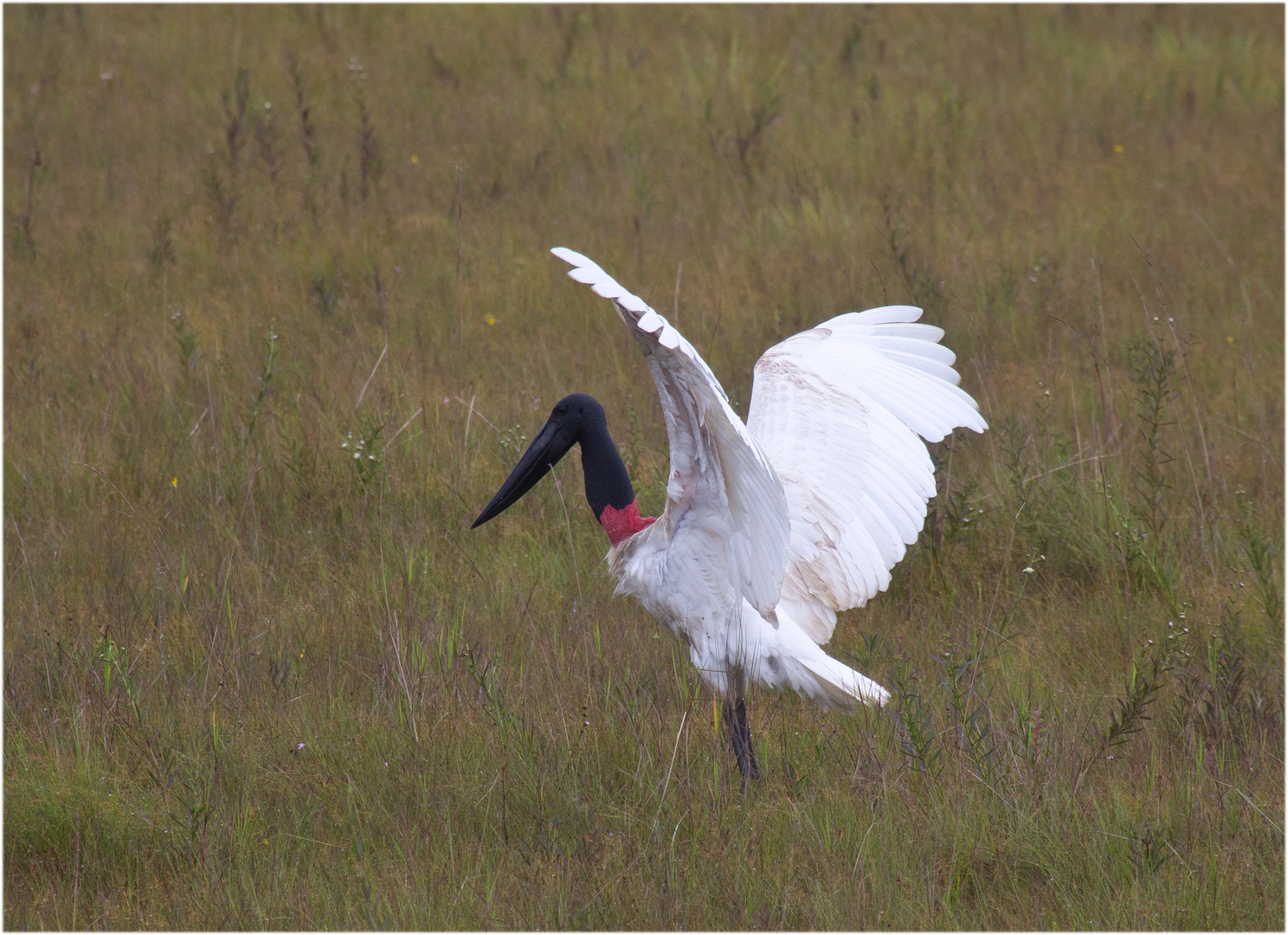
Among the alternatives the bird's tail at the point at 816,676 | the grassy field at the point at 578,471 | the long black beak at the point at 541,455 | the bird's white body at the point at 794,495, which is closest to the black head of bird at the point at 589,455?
the long black beak at the point at 541,455

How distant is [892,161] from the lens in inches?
273

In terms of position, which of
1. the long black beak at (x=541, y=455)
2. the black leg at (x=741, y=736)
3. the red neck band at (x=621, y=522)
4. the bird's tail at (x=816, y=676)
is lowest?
the black leg at (x=741, y=736)

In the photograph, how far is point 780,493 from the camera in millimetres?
2787

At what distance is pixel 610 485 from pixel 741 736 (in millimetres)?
782

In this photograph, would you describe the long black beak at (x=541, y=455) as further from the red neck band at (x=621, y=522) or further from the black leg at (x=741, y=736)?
the black leg at (x=741, y=736)

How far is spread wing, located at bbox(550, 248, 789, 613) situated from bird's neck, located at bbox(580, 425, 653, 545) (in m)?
0.28

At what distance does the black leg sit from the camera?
3.00 meters

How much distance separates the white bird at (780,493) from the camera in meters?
2.90

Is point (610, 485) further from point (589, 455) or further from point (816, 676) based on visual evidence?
point (816, 676)

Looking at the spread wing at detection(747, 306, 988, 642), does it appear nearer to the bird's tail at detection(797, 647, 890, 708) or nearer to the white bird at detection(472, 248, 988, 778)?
the white bird at detection(472, 248, 988, 778)

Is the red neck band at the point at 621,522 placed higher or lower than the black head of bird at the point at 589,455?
lower

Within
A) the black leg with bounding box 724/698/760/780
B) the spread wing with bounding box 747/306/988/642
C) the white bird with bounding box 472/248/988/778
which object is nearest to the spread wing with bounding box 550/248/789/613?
the white bird with bounding box 472/248/988/778

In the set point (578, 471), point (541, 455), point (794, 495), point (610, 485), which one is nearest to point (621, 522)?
point (610, 485)

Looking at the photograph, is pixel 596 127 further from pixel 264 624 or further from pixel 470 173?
pixel 264 624
